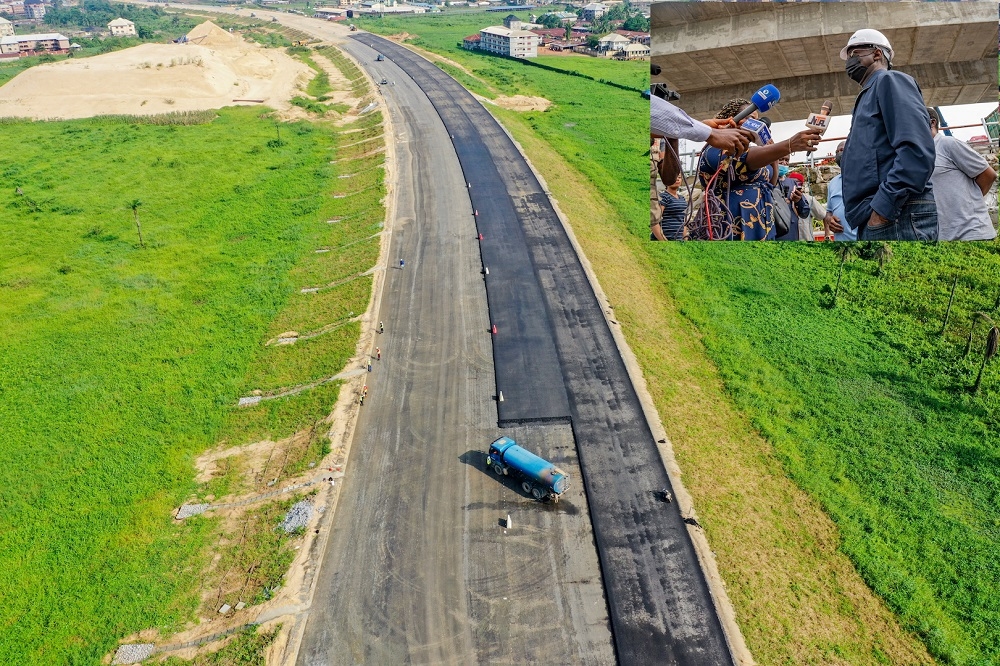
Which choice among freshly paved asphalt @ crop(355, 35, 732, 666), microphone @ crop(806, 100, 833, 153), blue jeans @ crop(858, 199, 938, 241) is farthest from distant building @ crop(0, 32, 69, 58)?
blue jeans @ crop(858, 199, 938, 241)

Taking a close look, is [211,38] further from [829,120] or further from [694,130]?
[829,120]

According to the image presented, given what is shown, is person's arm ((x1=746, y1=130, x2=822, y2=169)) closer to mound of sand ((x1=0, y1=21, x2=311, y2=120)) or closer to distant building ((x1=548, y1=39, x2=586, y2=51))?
mound of sand ((x1=0, y1=21, x2=311, y2=120))

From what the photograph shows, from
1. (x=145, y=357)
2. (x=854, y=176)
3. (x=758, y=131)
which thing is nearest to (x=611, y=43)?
(x=145, y=357)

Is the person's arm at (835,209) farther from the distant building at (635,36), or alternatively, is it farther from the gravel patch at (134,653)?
the distant building at (635,36)

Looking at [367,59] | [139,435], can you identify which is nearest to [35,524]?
[139,435]

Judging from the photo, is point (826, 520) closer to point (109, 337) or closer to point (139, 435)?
point (139, 435)

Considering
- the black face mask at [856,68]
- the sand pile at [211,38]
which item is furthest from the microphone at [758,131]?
the sand pile at [211,38]
